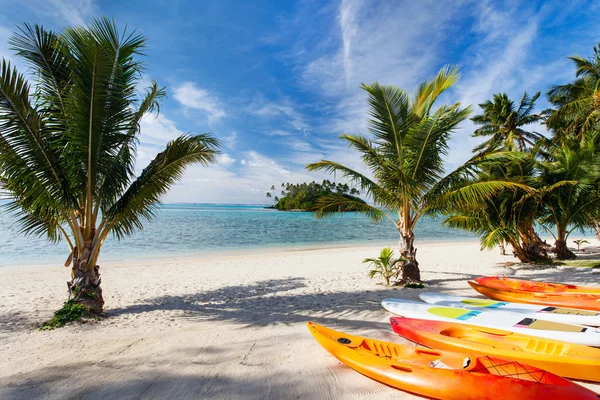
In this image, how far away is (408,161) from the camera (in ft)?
24.1

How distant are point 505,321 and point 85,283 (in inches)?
268

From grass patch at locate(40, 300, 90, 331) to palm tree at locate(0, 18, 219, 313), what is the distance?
134mm

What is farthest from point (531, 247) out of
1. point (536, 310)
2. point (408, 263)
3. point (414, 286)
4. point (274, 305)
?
point (274, 305)

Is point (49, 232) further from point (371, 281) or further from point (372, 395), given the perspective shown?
point (371, 281)

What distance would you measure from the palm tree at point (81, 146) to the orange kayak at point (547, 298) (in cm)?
647

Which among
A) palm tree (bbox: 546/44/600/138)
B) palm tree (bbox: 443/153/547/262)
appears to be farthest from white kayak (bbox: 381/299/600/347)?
palm tree (bbox: 546/44/600/138)

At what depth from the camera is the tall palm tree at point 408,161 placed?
22.1 ft

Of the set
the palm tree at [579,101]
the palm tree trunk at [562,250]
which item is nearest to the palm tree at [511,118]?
the palm tree at [579,101]

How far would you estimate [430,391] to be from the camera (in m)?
2.31

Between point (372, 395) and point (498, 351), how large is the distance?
1.54 meters

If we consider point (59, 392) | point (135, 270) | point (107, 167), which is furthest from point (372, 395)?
point (135, 270)

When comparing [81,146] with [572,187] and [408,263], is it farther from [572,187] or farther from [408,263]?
[572,187]

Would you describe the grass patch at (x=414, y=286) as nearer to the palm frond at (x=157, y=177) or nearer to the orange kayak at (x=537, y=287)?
the orange kayak at (x=537, y=287)

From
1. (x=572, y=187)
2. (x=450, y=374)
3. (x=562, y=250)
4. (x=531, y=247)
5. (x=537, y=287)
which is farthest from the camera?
(x=562, y=250)
